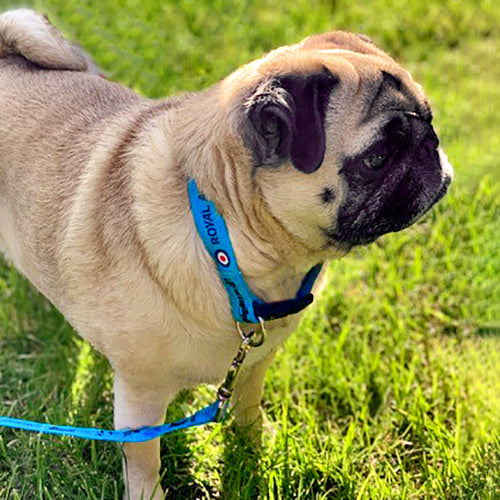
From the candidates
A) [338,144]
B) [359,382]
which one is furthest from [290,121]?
[359,382]

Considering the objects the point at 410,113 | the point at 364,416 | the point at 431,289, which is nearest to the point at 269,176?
the point at 410,113

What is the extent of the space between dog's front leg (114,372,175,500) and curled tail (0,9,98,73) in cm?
123

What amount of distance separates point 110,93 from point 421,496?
178cm

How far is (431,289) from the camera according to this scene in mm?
3799

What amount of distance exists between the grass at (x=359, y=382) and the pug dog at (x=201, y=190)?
33 centimetres

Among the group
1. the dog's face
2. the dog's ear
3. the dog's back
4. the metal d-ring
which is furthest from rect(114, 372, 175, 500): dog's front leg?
the dog's ear

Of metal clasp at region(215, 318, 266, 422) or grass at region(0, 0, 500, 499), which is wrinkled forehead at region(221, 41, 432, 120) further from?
grass at region(0, 0, 500, 499)

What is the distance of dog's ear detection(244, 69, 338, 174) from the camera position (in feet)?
6.81

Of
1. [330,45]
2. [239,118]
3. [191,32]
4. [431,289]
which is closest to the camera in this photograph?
[239,118]

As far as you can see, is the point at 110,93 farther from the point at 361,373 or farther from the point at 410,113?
the point at 361,373

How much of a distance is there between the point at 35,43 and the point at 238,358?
1433 millimetres

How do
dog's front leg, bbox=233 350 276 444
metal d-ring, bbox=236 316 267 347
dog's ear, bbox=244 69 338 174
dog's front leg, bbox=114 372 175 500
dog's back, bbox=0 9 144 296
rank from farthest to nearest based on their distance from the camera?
dog's front leg, bbox=233 350 276 444
dog's back, bbox=0 9 144 296
dog's front leg, bbox=114 372 175 500
metal d-ring, bbox=236 316 267 347
dog's ear, bbox=244 69 338 174

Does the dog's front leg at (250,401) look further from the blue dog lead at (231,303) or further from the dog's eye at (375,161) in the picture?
the dog's eye at (375,161)

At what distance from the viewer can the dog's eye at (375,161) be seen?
7.22 feet
